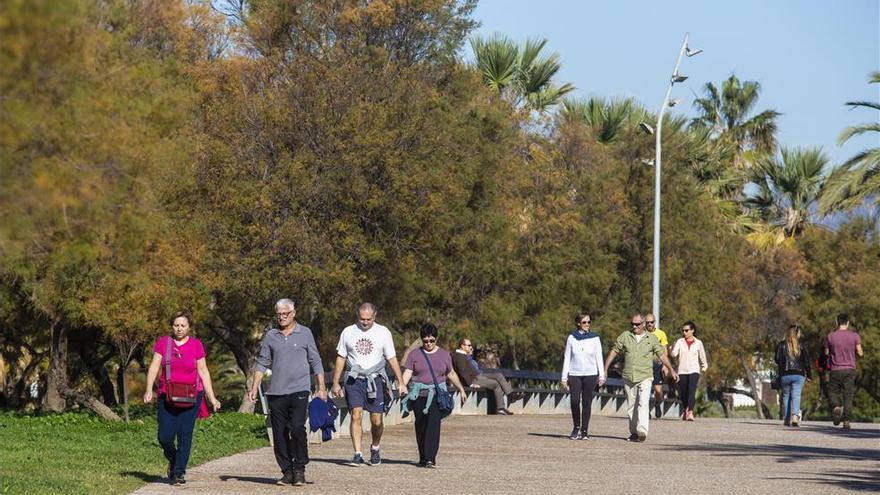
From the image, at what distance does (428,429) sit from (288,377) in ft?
7.98

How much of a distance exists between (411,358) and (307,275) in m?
13.8

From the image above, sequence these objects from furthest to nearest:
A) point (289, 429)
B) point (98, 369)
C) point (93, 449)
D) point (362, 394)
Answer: point (98, 369)
point (93, 449)
point (362, 394)
point (289, 429)

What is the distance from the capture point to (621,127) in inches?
2264

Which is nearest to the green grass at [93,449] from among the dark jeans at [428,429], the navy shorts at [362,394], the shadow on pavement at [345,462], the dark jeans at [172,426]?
the dark jeans at [172,426]

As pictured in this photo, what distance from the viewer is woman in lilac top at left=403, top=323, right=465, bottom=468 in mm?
17578

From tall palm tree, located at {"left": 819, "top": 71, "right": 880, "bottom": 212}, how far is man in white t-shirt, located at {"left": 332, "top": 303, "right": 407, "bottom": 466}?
21853mm

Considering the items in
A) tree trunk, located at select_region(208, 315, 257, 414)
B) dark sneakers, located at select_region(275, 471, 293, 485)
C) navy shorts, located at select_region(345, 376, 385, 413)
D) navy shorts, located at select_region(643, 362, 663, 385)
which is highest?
tree trunk, located at select_region(208, 315, 257, 414)

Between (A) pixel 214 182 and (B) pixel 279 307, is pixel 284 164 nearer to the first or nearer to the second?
(A) pixel 214 182

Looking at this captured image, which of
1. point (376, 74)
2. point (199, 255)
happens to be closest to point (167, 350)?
point (199, 255)

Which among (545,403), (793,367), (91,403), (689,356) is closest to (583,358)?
(793,367)

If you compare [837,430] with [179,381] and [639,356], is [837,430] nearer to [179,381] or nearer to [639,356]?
[639,356]

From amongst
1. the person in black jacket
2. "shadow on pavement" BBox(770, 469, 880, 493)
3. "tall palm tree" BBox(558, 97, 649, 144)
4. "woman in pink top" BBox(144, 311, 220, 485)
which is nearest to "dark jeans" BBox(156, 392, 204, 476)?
"woman in pink top" BBox(144, 311, 220, 485)

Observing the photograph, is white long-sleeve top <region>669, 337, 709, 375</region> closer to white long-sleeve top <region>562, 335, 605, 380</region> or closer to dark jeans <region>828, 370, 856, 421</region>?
dark jeans <region>828, 370, 856, 421</region>

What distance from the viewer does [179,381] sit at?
50.0 ft
